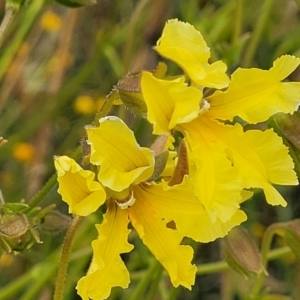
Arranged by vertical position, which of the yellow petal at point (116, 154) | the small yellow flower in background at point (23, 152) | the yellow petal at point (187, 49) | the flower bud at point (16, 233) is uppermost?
the yellow petal at point (187, 49)

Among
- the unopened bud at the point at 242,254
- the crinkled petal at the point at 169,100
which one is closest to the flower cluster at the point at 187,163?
the crinkled petal at the point at 169,100

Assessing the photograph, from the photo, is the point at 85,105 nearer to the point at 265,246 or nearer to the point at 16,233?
the point at 265,246

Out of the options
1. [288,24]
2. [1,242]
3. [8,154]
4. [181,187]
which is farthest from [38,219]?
[288,24]

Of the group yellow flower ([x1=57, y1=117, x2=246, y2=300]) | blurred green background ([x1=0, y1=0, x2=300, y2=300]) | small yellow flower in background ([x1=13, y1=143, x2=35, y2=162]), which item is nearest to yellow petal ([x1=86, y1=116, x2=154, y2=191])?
yellow flower ([x1=57, y1=117, x2=246, y2=300])

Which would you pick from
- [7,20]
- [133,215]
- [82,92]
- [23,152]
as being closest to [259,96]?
[133,215]

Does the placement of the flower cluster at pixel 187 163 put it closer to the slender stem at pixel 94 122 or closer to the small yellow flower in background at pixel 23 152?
the slender stem at pixel 94 122

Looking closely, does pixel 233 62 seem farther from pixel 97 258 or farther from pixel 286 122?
pixel 97 258
